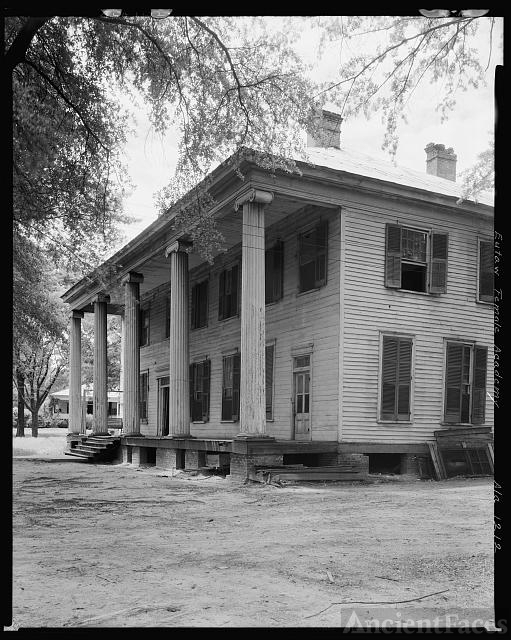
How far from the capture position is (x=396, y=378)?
1563 cm

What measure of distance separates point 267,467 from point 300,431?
9.12 feet

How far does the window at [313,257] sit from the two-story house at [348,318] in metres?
0.04

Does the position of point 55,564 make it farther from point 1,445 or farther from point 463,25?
point 463,25

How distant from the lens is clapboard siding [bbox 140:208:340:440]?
598 inches

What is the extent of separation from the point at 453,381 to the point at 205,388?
8102mm

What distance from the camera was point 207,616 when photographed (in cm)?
454

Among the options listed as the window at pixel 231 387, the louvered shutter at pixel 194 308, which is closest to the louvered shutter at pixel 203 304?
the louvered shutter at pixel 194 308

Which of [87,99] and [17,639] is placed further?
[87,99]

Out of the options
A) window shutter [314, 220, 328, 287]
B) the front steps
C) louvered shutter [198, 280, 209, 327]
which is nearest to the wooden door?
window shutter [314, 220, 328, 287]

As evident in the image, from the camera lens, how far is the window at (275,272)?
17.4 m

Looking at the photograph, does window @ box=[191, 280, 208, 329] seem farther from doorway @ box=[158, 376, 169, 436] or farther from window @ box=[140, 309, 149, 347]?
window @ box=[140, 309, 149, 347]

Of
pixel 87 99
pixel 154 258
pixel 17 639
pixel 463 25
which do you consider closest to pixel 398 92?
pixel 463 25

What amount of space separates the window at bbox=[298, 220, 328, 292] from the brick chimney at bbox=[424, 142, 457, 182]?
27.8ft

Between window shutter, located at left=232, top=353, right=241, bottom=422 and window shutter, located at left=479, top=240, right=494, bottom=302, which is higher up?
window shutter, located at left=479, top=240, right=494, bottom=302
